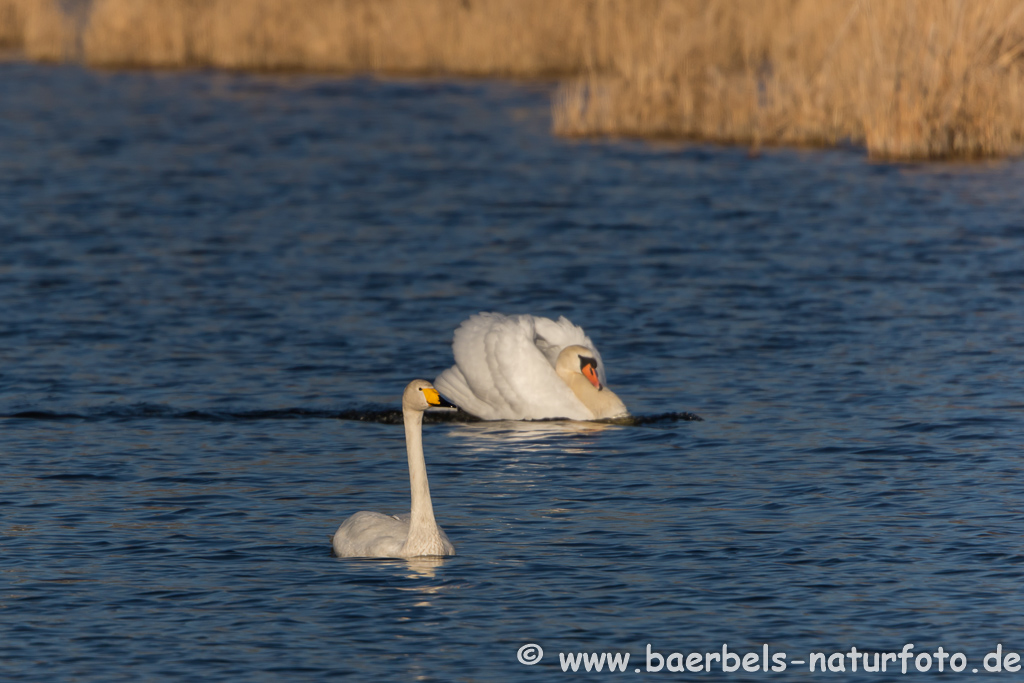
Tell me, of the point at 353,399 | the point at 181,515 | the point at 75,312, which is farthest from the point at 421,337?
the point at 181,515

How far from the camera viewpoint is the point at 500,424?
51.0ft

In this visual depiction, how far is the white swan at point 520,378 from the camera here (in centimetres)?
1527

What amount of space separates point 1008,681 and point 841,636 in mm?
988

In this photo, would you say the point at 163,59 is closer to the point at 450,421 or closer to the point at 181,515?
the point at 450,421

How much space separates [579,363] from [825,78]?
45.5 feet

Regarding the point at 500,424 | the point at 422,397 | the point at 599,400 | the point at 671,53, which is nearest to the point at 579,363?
the point at 599,400

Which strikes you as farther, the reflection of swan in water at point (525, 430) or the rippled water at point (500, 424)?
the reflection of swan in water at point (525, 430)

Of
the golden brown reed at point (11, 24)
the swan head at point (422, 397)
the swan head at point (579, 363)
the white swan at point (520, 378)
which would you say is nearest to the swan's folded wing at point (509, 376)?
the white swan at point (520, 378)

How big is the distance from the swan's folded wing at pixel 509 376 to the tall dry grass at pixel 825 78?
36.0 ft

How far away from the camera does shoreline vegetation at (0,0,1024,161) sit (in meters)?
26.0

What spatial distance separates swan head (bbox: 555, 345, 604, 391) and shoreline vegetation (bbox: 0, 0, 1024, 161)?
10979 mm

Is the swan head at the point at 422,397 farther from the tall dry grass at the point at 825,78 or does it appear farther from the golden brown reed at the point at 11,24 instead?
the golden brown reed at the point at 11,24

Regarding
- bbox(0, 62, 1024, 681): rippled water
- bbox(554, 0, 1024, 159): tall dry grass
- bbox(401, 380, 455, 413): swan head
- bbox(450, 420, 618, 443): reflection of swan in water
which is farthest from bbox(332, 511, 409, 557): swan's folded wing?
bbox(554, 0, 1024, 159): tall dry grass

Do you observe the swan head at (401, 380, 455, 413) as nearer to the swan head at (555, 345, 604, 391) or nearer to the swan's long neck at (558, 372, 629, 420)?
the swan's long neck at (558, 372, 629, 420)
